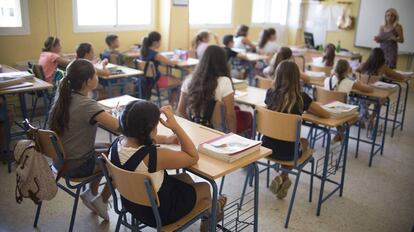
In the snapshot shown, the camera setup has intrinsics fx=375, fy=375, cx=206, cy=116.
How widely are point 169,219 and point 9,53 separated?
4067 millimetres

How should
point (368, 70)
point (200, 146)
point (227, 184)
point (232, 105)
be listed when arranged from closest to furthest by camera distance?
point (200, 146), point (232, 105), point (227, 184), point (368, 70)

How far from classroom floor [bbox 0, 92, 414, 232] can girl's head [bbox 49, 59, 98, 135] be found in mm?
797

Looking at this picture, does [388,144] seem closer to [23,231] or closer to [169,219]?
[169,219]

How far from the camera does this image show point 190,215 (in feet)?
6.23

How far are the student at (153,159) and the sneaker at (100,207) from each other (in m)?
0.73

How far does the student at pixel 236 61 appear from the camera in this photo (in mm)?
6129

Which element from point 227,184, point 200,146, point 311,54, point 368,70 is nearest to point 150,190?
point 200,146

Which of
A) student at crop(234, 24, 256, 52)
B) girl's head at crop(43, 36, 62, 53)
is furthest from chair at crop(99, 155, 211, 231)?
student at crop(234, 24, 256, 52)

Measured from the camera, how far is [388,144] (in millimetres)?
4516

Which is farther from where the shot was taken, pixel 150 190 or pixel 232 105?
pixel 232 105

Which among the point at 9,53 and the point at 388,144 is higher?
the point at 9,53

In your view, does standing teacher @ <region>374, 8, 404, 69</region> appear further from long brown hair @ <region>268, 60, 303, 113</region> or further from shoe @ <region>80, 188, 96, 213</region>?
shoe @ <region>80, 188, 96, 213</region>

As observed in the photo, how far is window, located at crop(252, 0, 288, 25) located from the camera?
8.46 meters

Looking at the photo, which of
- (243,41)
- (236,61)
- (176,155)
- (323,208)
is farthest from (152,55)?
(176,155)
